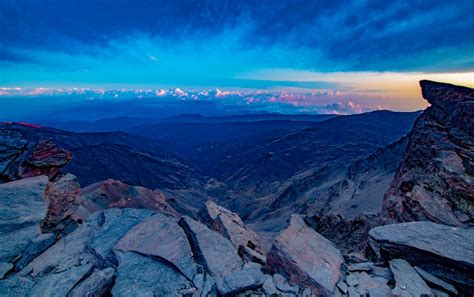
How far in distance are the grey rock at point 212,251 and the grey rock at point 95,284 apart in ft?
12.0

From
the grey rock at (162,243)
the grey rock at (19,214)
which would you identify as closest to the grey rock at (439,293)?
the grey rock at (162,243)

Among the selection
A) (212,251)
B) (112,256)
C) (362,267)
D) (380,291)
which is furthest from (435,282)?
(112,256)

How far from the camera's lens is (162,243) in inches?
512

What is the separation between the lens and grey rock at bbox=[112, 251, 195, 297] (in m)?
10.3

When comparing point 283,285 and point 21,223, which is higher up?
point 21,223

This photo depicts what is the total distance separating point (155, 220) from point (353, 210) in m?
54.4

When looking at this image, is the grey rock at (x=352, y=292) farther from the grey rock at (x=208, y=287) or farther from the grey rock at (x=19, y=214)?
the grey rock at (x=19, y=214)

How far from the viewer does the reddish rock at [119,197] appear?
181 feet

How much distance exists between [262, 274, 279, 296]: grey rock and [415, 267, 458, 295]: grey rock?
5.48 metres

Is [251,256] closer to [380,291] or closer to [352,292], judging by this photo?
[352,292]

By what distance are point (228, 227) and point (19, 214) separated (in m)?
11.3

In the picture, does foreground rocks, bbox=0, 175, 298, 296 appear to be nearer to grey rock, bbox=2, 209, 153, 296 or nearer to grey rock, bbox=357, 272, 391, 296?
grey rock, bbox=2, 209, 153, 296

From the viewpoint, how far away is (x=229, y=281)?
10.3 meters

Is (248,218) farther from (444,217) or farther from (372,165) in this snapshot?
(444,217)
